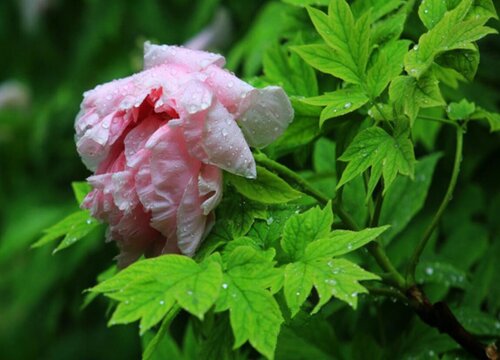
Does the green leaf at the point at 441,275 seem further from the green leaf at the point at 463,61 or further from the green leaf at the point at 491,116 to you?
the green leaf at the point at 463,61

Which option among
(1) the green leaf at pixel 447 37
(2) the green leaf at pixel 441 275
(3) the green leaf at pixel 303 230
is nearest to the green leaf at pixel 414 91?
(1) the green leaf at pixel 447 37

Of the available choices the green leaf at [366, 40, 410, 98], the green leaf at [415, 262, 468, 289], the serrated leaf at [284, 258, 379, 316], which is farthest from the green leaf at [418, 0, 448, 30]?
the green leaf at [415, 262, 468, 289]

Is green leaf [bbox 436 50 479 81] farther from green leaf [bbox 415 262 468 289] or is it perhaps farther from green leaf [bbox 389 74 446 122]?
green leaf [bbox 415 262 468 289]

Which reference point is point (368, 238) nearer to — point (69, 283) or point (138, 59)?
point (138, 59)

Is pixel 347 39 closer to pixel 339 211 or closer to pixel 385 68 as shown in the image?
pixel 385 68

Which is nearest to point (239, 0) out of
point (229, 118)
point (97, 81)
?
point (97, 81)
